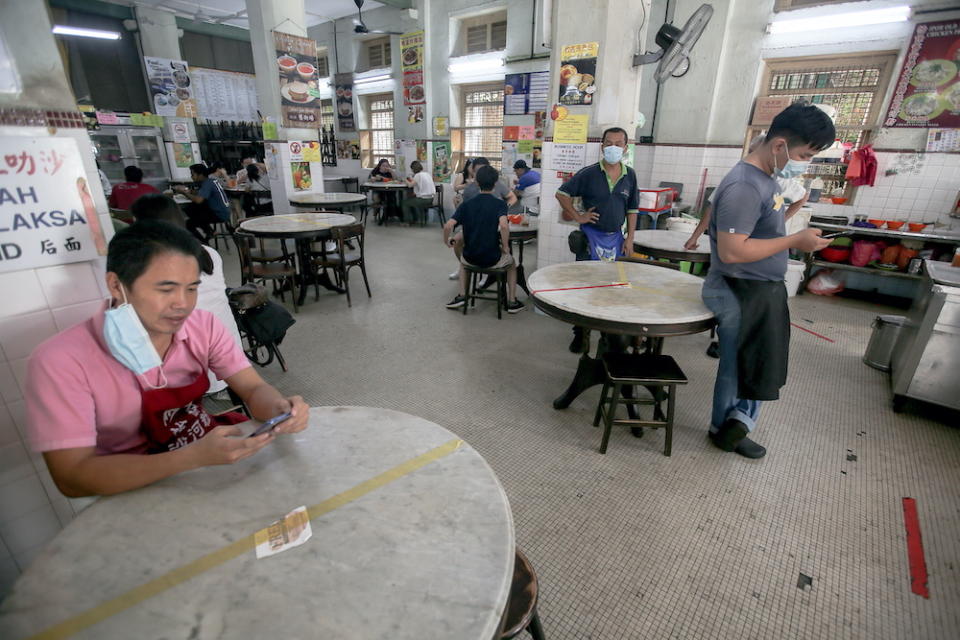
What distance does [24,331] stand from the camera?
4.87ft

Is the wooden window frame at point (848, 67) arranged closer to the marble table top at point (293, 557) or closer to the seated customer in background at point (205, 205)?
the marble table top at point (293, 557)

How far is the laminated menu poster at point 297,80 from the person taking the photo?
6.18 metres

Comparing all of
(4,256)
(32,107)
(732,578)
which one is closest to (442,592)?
(732,578)

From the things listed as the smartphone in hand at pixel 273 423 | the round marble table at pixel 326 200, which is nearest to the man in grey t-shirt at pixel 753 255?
the smartphone in hand at pixel 273 423

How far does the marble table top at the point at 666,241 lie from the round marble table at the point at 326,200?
3.75 metres

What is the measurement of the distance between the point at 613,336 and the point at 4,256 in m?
2.89

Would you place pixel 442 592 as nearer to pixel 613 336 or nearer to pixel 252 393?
pixel 252 393

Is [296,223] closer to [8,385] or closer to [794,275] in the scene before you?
[8,385]

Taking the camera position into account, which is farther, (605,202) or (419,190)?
(419,190)

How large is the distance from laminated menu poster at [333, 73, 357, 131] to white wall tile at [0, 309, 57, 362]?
36.5ft

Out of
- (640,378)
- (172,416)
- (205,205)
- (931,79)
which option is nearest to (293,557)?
(172,416)

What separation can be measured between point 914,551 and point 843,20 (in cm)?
564

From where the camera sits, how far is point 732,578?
176 cm

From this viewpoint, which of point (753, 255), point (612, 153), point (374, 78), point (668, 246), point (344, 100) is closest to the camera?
point (753, 255)
